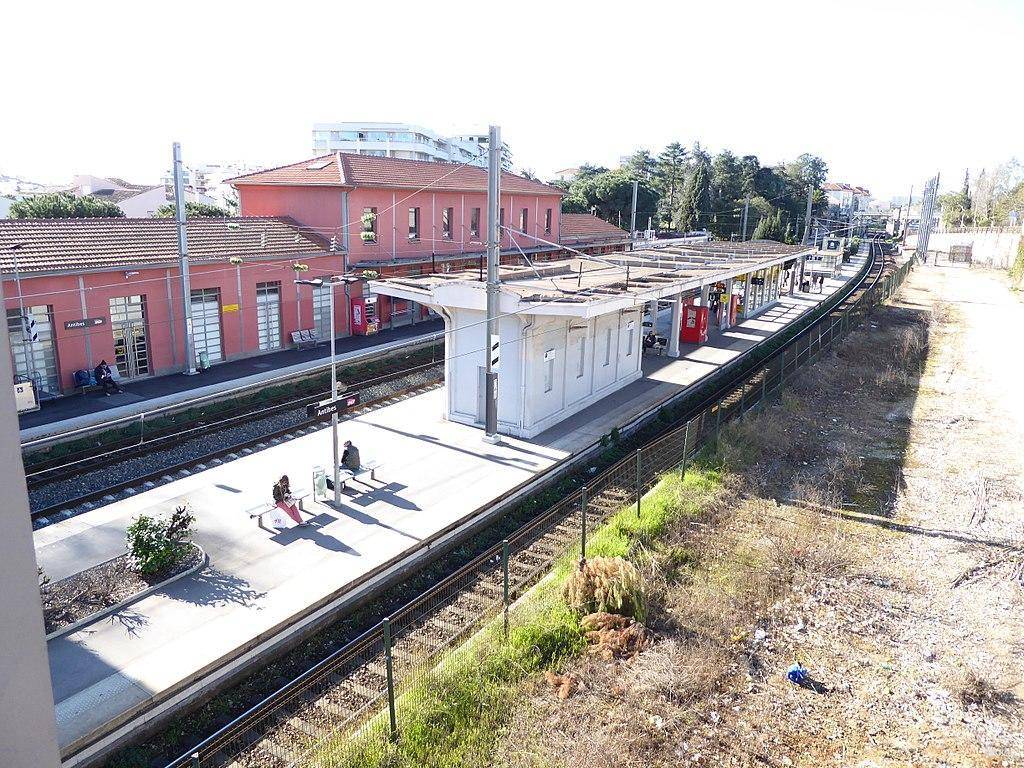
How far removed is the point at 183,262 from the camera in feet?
70.4

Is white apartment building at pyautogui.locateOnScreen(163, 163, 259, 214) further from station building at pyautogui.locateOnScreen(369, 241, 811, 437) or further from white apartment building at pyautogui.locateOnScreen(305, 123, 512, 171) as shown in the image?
station building at pyautogui.locateOnScreen(369, 241, 811, 437)

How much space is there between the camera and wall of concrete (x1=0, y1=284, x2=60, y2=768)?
2299mm

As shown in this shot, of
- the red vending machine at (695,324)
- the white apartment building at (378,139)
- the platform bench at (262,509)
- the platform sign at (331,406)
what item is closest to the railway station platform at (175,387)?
the platform bench at (262,509)

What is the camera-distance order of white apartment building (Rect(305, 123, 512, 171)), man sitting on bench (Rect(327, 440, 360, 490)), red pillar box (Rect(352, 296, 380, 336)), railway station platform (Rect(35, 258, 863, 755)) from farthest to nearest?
white apartment building (Rect(305, 123, 512, 171))
red pillar box (Rect(352, 296, 380, 336))
man sitting on bench (Rect(327, 440, 360, 490))
railway station platform (Rect(35, 258, 863, 755))

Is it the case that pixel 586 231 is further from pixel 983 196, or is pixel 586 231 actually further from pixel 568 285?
pixel 983 196

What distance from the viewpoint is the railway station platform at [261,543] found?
8.59 metres

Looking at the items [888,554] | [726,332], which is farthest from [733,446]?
[726,332]


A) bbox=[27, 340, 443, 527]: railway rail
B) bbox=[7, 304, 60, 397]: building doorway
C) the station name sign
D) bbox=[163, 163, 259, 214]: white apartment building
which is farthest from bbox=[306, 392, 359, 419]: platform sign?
bbox=[163, 163, 259, 214]: white apartment building

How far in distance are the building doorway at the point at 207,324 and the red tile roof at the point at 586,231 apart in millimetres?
26940

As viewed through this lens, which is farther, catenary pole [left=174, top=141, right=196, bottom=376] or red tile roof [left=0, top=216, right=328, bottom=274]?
catenary pole [left=174, top=141, right=196, bottom=376]

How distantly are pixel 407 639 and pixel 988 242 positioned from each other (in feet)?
276

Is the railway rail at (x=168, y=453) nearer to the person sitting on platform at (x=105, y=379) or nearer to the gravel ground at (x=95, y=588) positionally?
the gravel ground at (x=95, y=588)

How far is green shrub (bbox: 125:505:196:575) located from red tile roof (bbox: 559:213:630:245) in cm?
3799

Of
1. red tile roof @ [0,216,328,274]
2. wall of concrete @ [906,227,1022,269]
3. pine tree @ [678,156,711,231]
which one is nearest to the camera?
red tile roof @ [0,216,328,274]
